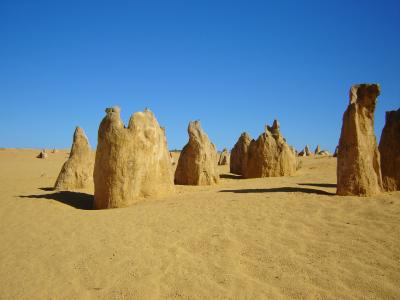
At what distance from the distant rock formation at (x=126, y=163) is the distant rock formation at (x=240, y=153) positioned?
7.47m

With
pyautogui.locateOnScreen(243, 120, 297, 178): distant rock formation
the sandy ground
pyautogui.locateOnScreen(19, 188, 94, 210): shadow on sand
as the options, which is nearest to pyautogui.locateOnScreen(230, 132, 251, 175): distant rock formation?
pyautogui.locateOnScreen(243, 120, 297, 178): distant rock formation

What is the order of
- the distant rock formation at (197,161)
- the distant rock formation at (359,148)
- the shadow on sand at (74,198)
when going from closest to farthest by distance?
the distant rock formation at (359,148) → the shadow on sand at (74,198) → the distant rock formation at (197,161)

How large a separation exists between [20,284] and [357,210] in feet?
16.8

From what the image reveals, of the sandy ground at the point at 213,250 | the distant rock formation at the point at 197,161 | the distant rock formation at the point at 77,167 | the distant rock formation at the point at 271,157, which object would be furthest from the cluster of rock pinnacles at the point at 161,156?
the distant rock formation at the point at 271,157

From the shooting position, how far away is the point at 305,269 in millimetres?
3965

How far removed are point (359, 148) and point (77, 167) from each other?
26.3ft

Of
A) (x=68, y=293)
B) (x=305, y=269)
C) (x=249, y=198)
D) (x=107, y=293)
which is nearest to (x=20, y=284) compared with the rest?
(x=68, y=293)

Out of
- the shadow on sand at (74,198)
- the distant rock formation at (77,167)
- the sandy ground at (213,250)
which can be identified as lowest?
the sandy ground at (213,250)

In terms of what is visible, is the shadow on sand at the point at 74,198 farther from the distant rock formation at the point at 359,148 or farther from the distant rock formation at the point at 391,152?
the distant rock formation at the point at 391,152

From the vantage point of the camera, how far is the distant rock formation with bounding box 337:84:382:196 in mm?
7172

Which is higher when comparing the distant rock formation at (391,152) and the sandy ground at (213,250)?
the distant rock formation at (391,152)

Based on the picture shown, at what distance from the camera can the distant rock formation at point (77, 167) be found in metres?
11.0

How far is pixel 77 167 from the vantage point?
11133 millimetres

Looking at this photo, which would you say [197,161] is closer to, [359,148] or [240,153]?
[240,153]
